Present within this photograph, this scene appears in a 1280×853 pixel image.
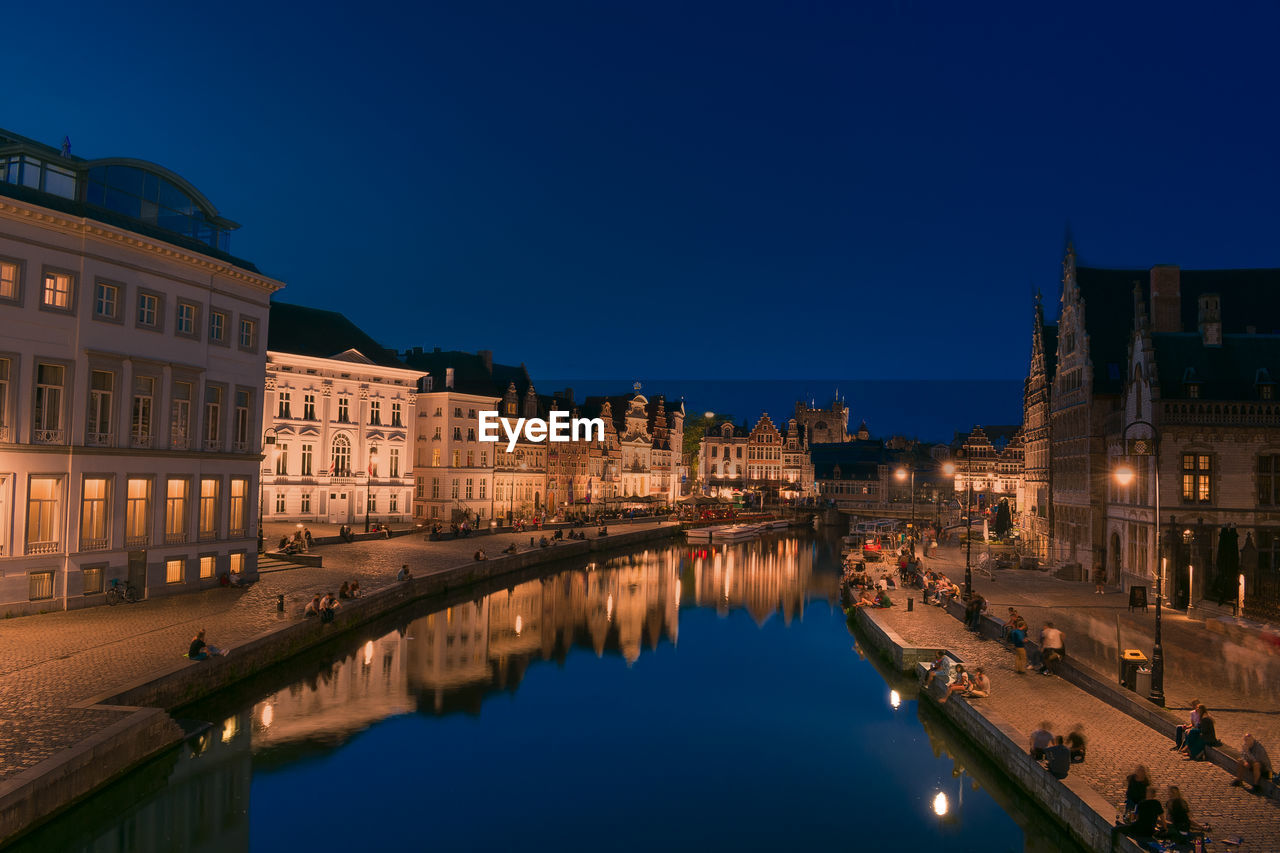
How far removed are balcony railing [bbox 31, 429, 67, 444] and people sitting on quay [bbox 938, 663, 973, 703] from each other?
2624 cm

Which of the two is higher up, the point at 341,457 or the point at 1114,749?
the point at 341,457

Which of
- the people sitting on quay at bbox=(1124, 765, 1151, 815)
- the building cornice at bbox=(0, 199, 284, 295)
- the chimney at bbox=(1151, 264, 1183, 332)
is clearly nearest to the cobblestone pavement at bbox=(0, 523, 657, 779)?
the building cornice at bbox=(0, 199, 284, 295)

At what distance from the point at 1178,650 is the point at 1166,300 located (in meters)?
24.4

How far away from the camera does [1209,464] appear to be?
33719mm

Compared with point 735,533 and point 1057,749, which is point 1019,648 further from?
point 735,533

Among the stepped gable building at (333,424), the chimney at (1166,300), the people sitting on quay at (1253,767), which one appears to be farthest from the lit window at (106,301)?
the chimney at (1166,300)

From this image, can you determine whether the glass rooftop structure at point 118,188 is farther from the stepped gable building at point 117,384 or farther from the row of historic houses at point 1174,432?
the row of historic houses at point 1174,432

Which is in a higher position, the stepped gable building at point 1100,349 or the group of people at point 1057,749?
the stepped gable building at point 1100,349

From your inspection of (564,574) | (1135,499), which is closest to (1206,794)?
(1135,499)

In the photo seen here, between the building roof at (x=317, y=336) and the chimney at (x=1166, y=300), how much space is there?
49171mm

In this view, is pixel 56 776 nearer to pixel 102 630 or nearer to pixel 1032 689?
pixel 102 630

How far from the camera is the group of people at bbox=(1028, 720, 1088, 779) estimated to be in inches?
589

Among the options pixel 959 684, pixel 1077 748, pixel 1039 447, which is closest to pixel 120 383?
pixel 959 684

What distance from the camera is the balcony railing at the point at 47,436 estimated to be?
26094 mm
